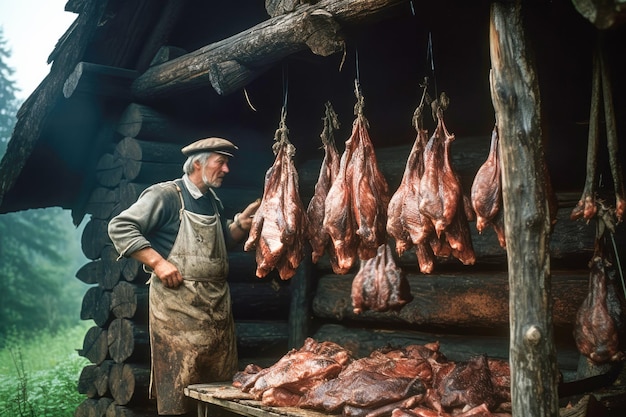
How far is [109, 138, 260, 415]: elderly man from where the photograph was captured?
5.07 meters

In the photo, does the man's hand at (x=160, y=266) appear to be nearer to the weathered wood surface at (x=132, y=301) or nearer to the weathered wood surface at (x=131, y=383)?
the weathered wood surface at (x=132, y=301)

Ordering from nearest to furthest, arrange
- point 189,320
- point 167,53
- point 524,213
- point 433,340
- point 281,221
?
1. point 524,213
2. point 281,221
3. point 189,320
4. point 433,340
5. point 167,53

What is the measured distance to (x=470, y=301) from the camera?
208 inches

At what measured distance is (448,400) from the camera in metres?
3.62

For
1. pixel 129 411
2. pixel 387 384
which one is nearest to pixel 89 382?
pixel 129 411

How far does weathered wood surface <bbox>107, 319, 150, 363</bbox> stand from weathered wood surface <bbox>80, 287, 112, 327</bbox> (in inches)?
7.9

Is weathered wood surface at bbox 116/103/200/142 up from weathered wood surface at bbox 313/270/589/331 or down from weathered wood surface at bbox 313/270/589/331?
up

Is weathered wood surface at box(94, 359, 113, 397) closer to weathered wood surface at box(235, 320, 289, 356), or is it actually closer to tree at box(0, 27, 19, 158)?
weathered wood surface at box(235, 320, 289, 356)

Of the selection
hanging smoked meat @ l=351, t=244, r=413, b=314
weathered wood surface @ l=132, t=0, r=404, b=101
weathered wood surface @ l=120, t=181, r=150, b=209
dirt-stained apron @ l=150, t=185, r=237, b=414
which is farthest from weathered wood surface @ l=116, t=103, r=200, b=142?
hanging smoked meat @ l=351, t=244, r=413, b=314

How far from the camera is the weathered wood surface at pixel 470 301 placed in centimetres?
463

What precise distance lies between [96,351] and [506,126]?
15.8 feet

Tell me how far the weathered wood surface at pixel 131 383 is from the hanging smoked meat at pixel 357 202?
2.53 m

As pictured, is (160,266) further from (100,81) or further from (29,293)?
(29,293)

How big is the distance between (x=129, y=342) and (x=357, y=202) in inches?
112
